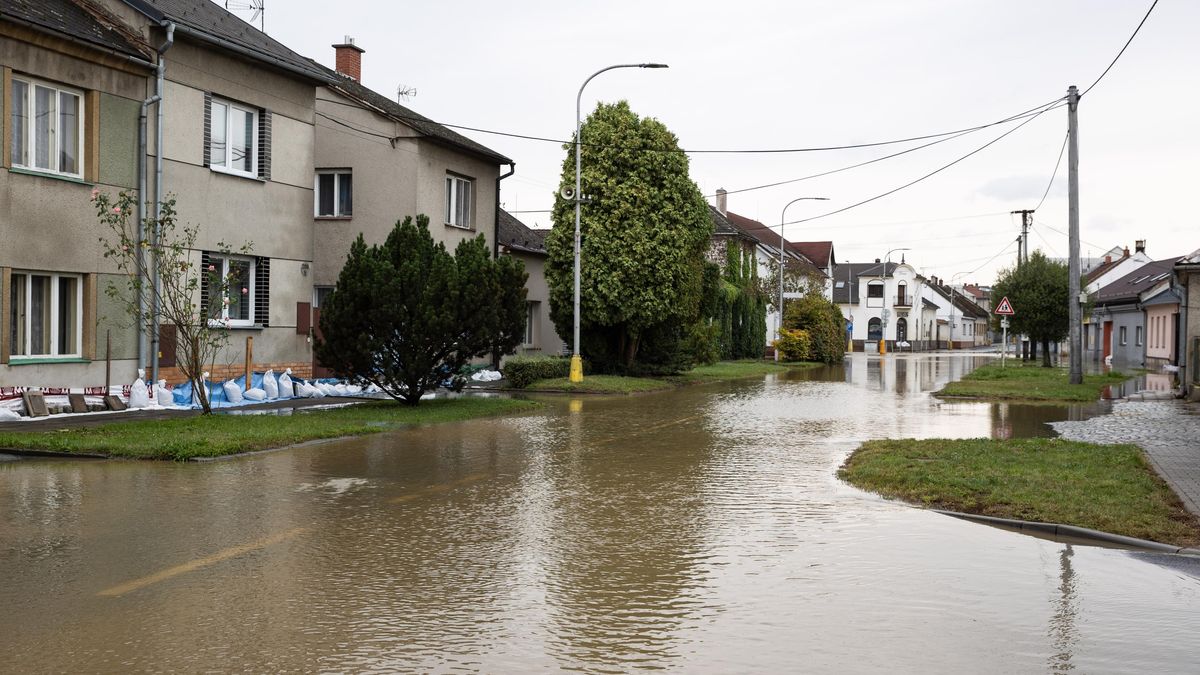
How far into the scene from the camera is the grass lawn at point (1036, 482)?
8.96 metres

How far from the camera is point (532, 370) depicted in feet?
92.3

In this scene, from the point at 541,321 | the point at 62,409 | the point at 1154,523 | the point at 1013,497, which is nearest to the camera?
the point at 1154,523

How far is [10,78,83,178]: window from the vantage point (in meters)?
16.8

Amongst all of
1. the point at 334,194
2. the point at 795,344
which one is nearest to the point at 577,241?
the point at 334,194

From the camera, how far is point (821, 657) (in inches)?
213

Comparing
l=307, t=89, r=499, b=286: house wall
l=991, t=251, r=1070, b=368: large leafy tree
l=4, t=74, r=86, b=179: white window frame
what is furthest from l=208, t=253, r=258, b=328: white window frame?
l=991, t=251, r=1070, b=368: large leafy tree

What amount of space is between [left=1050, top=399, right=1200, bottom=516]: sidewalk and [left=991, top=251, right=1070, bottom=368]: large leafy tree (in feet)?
77.4

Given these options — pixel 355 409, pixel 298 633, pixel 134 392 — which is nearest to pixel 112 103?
pixel 134 392

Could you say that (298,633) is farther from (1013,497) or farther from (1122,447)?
(1122,447)

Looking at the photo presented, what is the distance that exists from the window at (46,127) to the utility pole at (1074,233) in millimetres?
23913

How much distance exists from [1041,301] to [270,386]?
36550 mm

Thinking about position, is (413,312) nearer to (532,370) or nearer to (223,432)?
(223,432)

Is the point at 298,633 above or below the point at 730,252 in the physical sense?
below

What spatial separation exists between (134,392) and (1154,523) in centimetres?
1585
